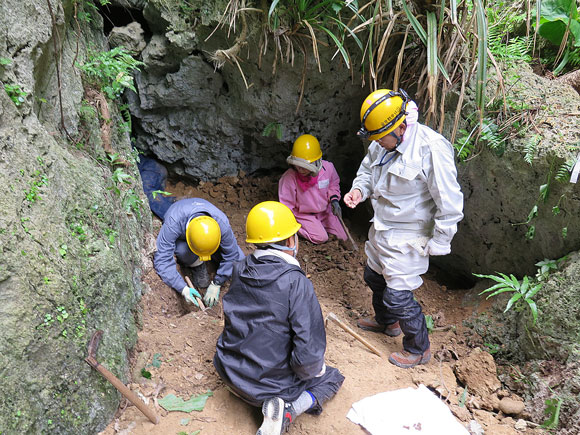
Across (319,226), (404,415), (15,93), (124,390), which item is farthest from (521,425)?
(15,93)

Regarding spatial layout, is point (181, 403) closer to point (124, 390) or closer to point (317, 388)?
point (124, 390)

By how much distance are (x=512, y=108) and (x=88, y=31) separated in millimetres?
3465

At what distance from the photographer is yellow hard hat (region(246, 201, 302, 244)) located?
2277mm

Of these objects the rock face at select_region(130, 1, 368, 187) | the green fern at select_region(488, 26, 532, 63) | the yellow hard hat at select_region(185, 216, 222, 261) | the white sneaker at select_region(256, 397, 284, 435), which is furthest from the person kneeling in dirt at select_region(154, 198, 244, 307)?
the green fern at select_region(488, 26, 532, 63)

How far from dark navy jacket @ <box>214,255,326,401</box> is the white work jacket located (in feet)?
3.05

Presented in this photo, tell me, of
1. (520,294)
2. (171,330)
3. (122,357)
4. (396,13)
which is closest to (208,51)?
(396,13)

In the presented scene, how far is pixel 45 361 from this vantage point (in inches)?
71.5

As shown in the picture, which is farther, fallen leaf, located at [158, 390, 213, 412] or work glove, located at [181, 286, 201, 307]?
work glove, located at [181, 286, 201, 307]

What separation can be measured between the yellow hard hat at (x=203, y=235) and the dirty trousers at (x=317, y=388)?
1358 millimetres

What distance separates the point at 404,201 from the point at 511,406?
1444mm

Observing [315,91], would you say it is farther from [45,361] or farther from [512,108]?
[45,361]

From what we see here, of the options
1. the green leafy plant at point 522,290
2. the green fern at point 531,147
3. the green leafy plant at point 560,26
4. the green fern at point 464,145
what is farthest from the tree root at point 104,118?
the green leafy plant at point 560,26

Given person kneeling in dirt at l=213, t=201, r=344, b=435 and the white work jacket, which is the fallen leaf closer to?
person kneeling in dirt at l=213, t=201, r=344, b=435

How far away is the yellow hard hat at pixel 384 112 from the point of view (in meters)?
2.48
